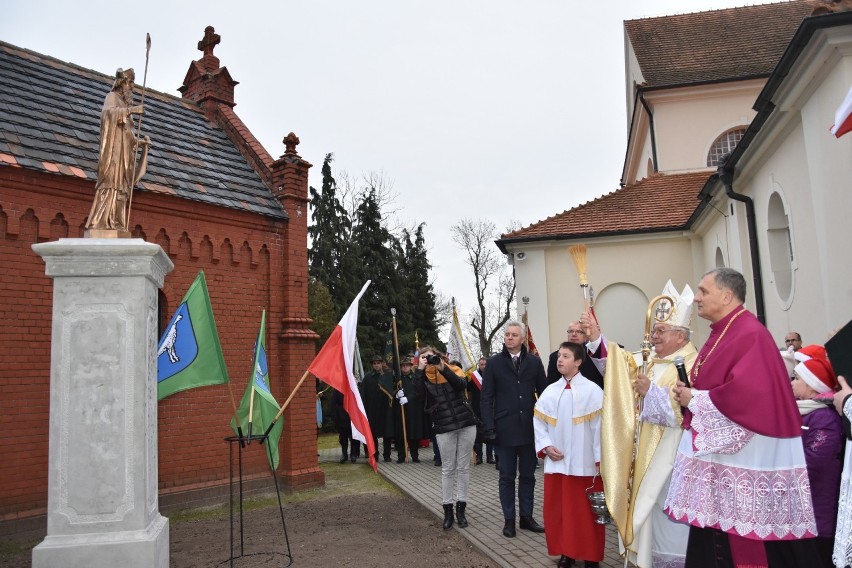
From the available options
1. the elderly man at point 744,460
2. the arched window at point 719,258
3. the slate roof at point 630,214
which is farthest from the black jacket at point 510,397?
the slate roof at point 630,214

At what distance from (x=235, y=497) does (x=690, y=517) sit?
7452 millimetres

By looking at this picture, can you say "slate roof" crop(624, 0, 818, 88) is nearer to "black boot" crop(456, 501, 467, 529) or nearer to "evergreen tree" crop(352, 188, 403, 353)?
"black boot" crop(456, 501, 467, 529)

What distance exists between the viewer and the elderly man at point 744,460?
3449mm

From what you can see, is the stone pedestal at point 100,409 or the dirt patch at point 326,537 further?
the dirt patch at point 326,537

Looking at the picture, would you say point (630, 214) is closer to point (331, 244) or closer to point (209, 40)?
point (209, 40)

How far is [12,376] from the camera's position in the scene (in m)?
7.36

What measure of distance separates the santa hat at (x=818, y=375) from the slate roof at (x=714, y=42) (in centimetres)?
1502

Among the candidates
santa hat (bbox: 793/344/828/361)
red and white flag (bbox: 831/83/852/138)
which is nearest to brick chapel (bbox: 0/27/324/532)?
santa hat (bbox: 793/344/828/361)

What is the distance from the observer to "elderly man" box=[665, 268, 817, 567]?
3449mm

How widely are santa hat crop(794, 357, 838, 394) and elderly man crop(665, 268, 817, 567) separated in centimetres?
58

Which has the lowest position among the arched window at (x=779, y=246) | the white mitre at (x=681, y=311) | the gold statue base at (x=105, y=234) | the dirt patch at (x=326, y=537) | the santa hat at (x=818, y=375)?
the dirt patch at (x=326, y=537)

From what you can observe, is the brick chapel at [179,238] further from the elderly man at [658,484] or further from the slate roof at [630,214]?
the slate roof at [630,214]

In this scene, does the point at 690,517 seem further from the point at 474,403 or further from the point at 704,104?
the point at 704,104

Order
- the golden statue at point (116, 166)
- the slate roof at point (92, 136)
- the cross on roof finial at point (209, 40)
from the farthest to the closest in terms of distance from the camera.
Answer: the cross on roof finial at point (209, 40) < the slate roof at point (92, 136) < the golden statue at point (116, 166)
